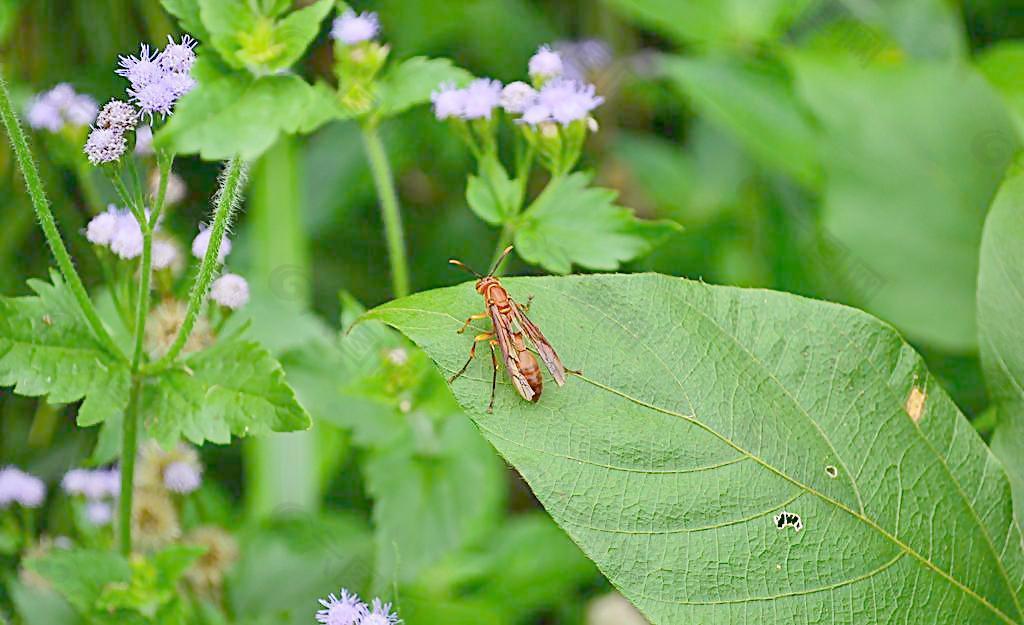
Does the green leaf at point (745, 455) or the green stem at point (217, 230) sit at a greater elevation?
the green stem at point (217, 230)

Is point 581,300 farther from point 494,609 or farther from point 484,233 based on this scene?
point 484,233

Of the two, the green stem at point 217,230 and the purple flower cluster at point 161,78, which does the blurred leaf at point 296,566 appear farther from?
the purple flower cluster at point 161,78

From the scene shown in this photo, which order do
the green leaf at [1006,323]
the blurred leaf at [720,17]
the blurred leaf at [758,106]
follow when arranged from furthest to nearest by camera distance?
the blurred leaf at [720,17] < the blurred leaf at [758,106] < the green leaf at [1006,323]

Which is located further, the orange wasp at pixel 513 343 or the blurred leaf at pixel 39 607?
the blurred leaf at pixel 39 607

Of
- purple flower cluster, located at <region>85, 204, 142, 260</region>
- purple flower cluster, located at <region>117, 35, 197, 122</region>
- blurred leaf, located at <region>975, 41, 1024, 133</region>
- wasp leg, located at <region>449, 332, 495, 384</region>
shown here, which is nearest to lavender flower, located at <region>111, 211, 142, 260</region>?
purple flower cluster, located at <region>85, 204, 142, 260</region>

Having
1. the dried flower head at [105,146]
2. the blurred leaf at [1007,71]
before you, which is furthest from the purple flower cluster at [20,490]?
the blurred leaf at [1007,71]

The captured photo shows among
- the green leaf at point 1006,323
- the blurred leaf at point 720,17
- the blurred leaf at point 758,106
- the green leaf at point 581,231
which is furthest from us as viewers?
the blurred leaf at point 720,17
